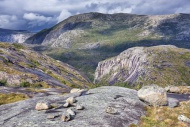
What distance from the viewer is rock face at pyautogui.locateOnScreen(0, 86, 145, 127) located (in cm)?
4309

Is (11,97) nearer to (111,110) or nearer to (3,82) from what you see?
(111,110)

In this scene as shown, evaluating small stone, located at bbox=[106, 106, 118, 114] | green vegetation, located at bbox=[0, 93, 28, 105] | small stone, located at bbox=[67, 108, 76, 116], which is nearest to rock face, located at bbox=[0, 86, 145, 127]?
small stone, located at bbox=[106, 106, 118, 114]

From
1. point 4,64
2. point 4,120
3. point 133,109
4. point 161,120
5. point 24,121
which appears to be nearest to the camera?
point 24,121

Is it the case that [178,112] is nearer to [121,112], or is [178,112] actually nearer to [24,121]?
[121,112]

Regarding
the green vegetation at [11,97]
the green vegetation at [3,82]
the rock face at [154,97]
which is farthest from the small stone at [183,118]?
the green vegetation at [3,82]

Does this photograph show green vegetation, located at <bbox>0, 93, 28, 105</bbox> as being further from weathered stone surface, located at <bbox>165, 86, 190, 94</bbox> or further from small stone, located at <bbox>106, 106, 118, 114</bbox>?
weathered stone surface, located at <bbox>165, 86, 190, 94</bbox>

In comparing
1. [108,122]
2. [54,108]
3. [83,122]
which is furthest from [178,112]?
[54,108]

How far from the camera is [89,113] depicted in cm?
4791

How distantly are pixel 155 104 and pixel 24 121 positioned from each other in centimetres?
3112

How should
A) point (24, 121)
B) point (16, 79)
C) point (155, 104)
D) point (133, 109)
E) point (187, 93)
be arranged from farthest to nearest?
point (16, 79) < point (187, 93) < point (155, 104) < point (133, 109) < point (24, 121)

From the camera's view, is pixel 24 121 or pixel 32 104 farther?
pixel 32 104

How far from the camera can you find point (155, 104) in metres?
58.2

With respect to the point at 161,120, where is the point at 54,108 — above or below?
above

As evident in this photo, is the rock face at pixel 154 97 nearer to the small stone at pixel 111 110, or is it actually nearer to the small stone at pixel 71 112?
the small stone at pixel 111 110
